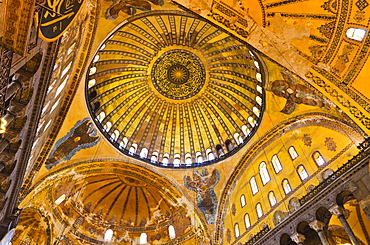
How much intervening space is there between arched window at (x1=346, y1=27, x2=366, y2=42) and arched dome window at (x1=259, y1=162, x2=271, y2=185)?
711cm

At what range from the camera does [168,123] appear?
54.1 feet

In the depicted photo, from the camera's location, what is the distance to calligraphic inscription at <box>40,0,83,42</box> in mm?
4876

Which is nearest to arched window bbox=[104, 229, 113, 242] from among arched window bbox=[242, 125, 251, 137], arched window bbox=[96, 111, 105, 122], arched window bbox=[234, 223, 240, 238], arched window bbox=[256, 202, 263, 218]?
arched window bbox=[96, 111, 105, 122]

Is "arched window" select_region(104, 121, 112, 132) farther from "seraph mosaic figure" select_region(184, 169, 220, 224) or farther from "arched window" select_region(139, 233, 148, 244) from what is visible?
"arched window" select_region(139, 233, 148, 244)

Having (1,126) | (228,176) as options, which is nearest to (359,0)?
(1,126)

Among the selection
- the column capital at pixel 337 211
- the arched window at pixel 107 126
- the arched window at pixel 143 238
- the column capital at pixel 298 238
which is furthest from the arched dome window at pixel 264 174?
the arched window at pixel 107 126

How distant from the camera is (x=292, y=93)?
1088 cm

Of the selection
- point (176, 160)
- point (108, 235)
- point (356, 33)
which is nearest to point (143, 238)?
point (108, 235)

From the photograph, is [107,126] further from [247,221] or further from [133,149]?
[247,221]

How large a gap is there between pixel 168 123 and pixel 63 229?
27.3ft

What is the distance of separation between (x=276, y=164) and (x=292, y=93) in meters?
3.38

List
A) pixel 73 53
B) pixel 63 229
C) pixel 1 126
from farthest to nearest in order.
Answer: pixel 63 229, pixel 73 53, pixel 1 126

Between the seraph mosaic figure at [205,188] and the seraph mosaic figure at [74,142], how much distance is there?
5.72 metres

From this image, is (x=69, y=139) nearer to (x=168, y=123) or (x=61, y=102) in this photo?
(x=61, y=102)
